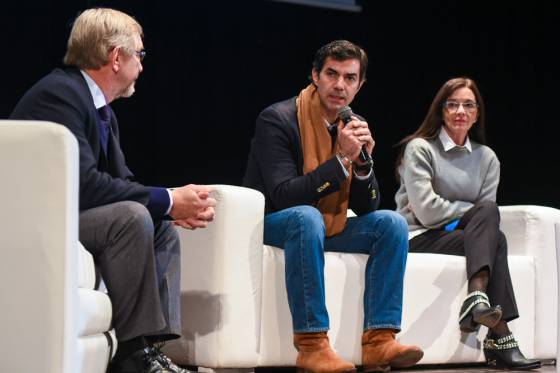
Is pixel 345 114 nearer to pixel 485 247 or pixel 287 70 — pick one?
pixel 485 247

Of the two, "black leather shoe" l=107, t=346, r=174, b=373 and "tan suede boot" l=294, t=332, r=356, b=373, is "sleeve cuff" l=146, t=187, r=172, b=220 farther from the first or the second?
"tan suede boot" l=294, t=332, r=356, b=373

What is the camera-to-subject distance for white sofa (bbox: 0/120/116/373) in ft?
5.42

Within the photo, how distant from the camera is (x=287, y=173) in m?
2.86

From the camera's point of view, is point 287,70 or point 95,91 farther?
point 287,70

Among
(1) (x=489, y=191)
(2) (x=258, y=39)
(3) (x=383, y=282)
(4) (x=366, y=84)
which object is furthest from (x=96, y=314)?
(4) (x=366, y=84)

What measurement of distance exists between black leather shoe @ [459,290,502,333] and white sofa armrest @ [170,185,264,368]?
78cm

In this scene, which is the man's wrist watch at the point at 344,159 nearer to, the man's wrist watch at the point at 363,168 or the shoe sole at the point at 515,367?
the man's wrist watch at the point at 363,168

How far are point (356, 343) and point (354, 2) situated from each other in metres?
→ 2.54

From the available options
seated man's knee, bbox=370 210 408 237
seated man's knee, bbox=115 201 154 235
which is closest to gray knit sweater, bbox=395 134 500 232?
seated man's knee, bbox=370 210 408 237

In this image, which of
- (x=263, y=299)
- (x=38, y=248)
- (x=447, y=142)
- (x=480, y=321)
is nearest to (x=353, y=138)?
(x=263, y=299)

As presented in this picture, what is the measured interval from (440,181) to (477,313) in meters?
0.64

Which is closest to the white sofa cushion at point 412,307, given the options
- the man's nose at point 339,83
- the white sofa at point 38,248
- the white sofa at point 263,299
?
the white sofa at point 263,299

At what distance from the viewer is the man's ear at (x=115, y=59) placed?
7.82 ft

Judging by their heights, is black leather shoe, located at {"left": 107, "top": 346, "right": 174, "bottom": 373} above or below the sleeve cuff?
below
